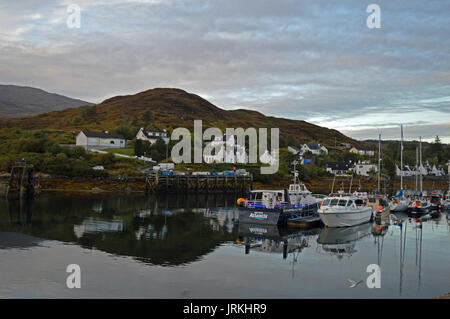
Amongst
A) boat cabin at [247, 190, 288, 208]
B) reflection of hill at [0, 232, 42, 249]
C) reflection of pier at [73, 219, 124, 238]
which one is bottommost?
reflection of pier at [73, 219, 124, 238]

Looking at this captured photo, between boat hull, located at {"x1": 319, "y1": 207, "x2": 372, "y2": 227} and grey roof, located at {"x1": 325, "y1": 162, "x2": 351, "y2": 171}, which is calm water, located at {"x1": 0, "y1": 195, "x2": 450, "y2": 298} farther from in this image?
grey roof, located at {"x1": 325, "y1": 162, "x2": 351, "y2": 171}

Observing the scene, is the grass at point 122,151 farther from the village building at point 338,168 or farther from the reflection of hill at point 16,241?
the reflection of hill at point 16,241

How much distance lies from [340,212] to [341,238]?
3.59 metres

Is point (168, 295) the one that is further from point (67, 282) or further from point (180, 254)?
point (180, 254)

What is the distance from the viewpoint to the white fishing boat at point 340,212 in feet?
113

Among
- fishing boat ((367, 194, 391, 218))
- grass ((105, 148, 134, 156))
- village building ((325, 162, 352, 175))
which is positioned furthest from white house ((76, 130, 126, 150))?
fishing boat ((367, 194, 391, 218))

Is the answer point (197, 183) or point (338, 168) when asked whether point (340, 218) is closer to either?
point (197, 183)

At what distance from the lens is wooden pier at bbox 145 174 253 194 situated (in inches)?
2908

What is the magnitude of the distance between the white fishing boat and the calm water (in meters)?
0.79

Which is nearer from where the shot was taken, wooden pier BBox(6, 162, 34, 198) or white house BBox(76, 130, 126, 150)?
wooden pier BBox(6, 162, 34, 198)

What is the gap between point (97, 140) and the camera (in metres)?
106

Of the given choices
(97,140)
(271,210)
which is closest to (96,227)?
(271,210)
